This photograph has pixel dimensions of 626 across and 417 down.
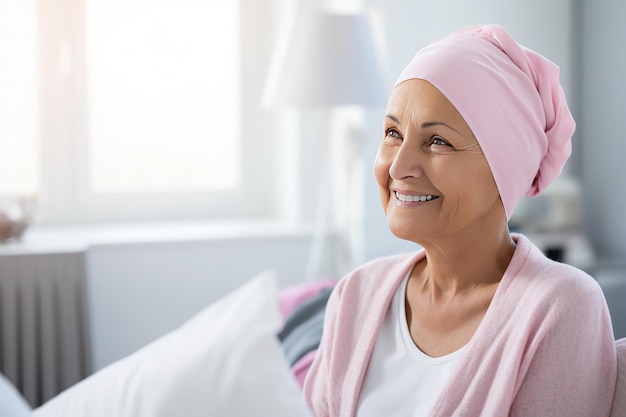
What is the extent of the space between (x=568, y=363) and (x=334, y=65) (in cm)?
185

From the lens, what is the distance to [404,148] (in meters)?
1.27

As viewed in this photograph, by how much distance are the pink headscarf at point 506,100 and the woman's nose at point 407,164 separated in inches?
3.6

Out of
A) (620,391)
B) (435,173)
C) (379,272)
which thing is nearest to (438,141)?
(435,173)

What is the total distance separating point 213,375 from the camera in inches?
43.8

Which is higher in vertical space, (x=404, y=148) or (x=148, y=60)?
(x=148, y=60)

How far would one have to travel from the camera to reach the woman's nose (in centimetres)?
126

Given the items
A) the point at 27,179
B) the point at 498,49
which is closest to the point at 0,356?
the point at 27,179

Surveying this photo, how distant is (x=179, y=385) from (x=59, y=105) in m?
2.65

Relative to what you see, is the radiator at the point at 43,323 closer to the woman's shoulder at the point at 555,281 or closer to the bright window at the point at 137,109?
the bright window at the point at 137,109

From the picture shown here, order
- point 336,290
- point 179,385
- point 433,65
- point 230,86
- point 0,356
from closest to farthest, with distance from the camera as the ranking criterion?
point 179,385 < point 433,65 < point 336,290 < point 0,356 < point 230,86

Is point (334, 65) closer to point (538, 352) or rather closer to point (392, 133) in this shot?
point (392, 133)

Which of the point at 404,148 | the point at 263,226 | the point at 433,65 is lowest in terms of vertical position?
the point at 263,226

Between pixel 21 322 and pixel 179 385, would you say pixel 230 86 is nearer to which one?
pixel 21 322

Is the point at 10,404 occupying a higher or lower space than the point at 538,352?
lower
